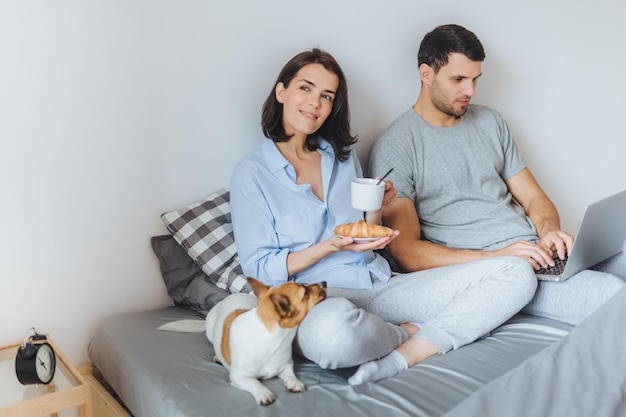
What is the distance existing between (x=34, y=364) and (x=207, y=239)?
1.93 feet

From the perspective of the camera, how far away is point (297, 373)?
4.62 ft

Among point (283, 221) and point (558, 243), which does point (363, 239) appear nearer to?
point (283, 221)

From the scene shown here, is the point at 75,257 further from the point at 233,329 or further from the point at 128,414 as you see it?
the point at 233,329

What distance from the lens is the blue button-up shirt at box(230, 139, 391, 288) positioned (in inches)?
64.4

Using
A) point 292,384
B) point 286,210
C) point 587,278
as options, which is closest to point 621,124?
point 587,278

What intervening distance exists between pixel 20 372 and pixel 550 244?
4.93 ft

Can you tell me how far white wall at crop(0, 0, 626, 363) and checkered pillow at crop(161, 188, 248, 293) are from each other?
57mm

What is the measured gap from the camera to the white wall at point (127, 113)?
155 cm

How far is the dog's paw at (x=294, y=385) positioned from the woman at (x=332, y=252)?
0.09 meters

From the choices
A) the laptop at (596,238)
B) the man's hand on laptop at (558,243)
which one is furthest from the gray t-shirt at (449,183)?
the laptop at (596,238)

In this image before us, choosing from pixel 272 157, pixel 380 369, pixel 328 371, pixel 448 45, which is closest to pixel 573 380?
pixel 380 369

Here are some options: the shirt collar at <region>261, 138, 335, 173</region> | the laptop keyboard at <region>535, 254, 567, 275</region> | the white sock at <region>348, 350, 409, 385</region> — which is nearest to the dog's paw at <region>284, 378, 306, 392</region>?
the white sock at <region>348, 350, 409, 385</region>

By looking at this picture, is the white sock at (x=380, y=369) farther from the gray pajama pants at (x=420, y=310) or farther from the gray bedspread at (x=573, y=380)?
the gray bedspread at (x=573, y=380)

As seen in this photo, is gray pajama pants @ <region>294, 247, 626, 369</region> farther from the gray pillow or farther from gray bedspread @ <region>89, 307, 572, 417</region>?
the gray pillow
